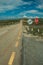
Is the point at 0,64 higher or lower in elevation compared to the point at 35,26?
higher

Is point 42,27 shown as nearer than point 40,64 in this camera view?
No

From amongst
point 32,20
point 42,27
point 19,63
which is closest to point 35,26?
point 42,27

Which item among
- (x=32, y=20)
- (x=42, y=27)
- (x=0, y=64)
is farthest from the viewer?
(x=42, y=27)

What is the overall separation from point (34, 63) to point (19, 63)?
1.62 ft

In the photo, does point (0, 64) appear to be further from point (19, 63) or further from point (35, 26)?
point (35, 26)

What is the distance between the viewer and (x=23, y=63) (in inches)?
311

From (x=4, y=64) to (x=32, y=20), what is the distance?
52.4 ft

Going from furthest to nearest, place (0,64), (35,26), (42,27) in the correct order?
(35,26)
(42,27)
(0,64)

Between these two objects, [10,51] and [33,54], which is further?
[10,51]

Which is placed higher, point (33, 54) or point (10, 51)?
point (33, 54)

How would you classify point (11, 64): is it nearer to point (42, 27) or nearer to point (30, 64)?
point (30, 64)

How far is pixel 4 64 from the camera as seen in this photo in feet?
25.2

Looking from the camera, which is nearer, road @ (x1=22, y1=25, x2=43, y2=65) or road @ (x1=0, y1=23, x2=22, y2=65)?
road @ (x1=22, y1=25, x2=43, y2=65)

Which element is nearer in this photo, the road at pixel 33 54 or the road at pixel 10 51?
the road at pixel 33 54
